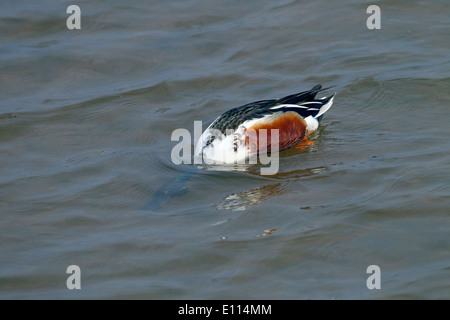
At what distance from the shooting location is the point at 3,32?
432 inches

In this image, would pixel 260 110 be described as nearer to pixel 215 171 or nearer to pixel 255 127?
pixel 255 127

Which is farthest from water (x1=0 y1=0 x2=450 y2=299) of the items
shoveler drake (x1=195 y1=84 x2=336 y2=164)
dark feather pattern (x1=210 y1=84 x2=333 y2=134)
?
dark feather pattern (x1=210 y1=84 x2=333 y2=134)

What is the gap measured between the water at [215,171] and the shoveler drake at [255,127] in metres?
0.18

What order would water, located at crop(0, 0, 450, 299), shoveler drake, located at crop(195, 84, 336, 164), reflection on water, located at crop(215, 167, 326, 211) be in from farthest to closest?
1. shoveler drake, located at crop(195, 84, 336, 164)
2. reflection on water, located at crop(215, 167, 326, 211)
3. water, located at crop(0, 0, 450, 299)

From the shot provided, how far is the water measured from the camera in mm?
5246

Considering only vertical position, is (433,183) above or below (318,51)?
below

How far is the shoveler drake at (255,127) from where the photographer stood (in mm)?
7215

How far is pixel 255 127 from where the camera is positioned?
7.33 metres

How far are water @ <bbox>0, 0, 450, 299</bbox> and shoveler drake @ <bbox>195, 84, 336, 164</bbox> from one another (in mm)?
184

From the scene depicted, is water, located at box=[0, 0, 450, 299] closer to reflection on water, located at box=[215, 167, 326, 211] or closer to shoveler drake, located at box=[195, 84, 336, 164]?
reflection on water, located at box=[215, 167, 326, 211]

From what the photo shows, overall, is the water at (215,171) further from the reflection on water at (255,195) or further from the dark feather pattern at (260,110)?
the dark feather pattern at (260,110)

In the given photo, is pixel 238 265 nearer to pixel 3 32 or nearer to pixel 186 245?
pixel 186 245

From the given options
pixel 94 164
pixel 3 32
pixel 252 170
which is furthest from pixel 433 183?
pixel 3 32

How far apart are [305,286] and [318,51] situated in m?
5.46
